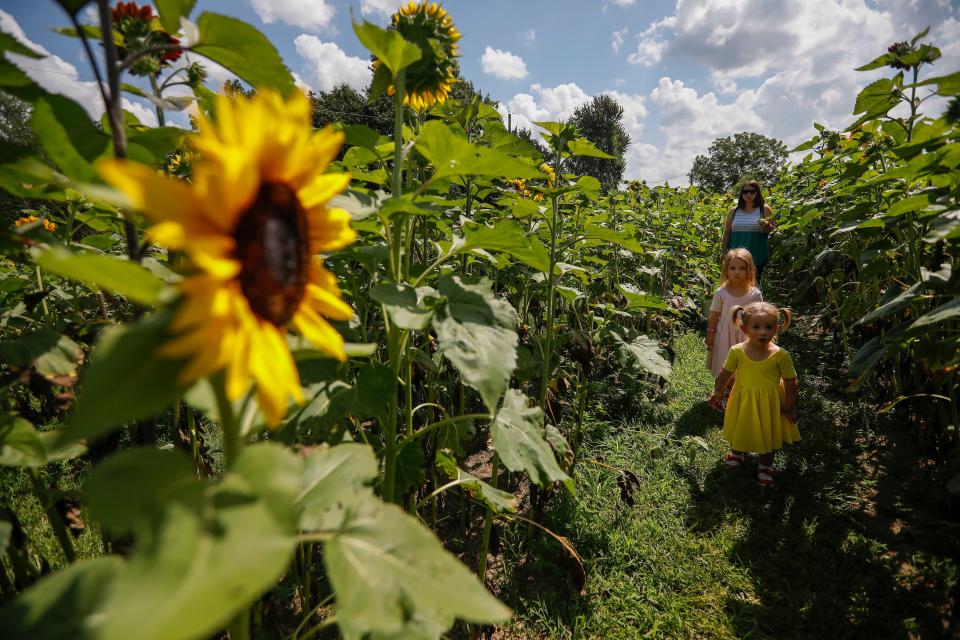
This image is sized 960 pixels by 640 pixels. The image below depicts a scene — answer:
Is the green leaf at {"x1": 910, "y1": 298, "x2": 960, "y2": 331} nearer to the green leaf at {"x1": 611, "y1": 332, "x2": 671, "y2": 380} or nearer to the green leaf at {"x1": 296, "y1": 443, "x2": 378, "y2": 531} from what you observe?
the green leaf at {"x1": 611, "y1": 332, "x2": 671, "y2": 380}

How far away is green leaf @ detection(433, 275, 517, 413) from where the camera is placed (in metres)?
0.81

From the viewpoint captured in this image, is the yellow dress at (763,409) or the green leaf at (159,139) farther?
the yellow dress at (763,409)

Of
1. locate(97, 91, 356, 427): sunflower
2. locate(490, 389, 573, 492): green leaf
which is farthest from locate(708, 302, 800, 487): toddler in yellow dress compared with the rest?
locate(97, 91, 356, 427): sunflower

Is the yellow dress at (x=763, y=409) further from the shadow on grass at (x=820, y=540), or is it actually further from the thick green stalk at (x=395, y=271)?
the thick green stalk at (x=395, y=271)

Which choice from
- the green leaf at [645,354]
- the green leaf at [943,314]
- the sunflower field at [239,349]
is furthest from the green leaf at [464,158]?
the green leaf at [645,354]

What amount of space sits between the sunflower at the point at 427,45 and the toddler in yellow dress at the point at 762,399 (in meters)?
2.34

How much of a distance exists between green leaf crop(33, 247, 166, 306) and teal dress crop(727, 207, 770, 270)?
5.02 meters

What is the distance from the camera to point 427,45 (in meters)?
1.15

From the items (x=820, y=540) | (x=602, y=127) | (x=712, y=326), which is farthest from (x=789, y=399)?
(x=602, y=127)

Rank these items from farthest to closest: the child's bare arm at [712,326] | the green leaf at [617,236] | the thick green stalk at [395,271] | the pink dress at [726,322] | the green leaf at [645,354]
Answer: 1. the child's bare arm at [712,326]
2. the pink dress at [726,322]
3. the green leaf at [645,354]
4. the green leaf at [617,236]
5. the thick green stalk at [395,271]

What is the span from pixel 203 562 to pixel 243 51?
2.25ft

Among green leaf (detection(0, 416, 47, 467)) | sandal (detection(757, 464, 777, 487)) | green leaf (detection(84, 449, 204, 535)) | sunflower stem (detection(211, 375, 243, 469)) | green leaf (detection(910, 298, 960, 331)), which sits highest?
green leaf (detection(910, 298, 960, 331))

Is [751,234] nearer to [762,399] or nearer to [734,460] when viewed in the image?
[762,399]

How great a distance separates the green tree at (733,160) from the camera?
4475cm
